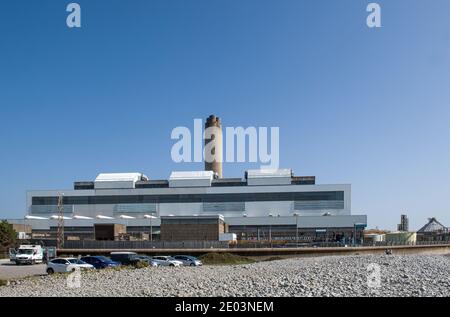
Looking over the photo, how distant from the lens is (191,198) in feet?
329

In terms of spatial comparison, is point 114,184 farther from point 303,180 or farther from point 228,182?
point 303,180

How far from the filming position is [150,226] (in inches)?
3600

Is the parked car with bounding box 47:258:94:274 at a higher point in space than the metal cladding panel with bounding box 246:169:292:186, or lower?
lower

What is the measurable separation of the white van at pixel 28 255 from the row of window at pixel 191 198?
151 feet

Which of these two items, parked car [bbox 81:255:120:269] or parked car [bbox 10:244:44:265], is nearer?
parked car [bbox 81:255:120:269]

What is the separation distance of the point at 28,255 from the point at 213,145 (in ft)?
218

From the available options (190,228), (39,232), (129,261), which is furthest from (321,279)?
(39,232)

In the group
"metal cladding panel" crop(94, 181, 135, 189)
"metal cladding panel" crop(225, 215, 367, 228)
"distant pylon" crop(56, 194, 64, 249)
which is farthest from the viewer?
"metal cladding panel" crop(94, 181, 135, 189)

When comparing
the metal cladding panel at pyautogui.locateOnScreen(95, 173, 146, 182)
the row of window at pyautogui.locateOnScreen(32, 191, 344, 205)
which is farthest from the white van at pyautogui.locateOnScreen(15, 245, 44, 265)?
the metal cladding panel at pyautogui.locateOnScreen(95, 173, 146, 182)

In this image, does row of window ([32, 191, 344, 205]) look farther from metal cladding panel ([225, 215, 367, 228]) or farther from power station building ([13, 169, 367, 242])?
metal cladding panel ([225, 215, 367, 228])

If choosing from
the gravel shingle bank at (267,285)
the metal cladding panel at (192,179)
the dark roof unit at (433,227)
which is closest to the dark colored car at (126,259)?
the gravel shingle bank at (267,285)

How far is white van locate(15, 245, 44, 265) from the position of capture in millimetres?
51750

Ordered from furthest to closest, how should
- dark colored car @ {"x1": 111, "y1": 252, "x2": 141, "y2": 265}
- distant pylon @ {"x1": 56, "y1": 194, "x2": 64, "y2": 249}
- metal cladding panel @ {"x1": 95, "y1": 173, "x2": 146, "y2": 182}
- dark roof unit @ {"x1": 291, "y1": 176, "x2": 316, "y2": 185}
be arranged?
metal cladding panel @ {"x1": 95, "y1": 173, "x2": 146, "y2": 182} < dark roof unit @ {"x1": 291, "y1": 176, "x2": 316, "y2": 185} < distant pylon @ {"x1": 56, "y1": 194, "x2": 64, "y2": 249} < dark colored car @ {"x1": 111, "y1": 252, "x2": 141, "y2": 265}
